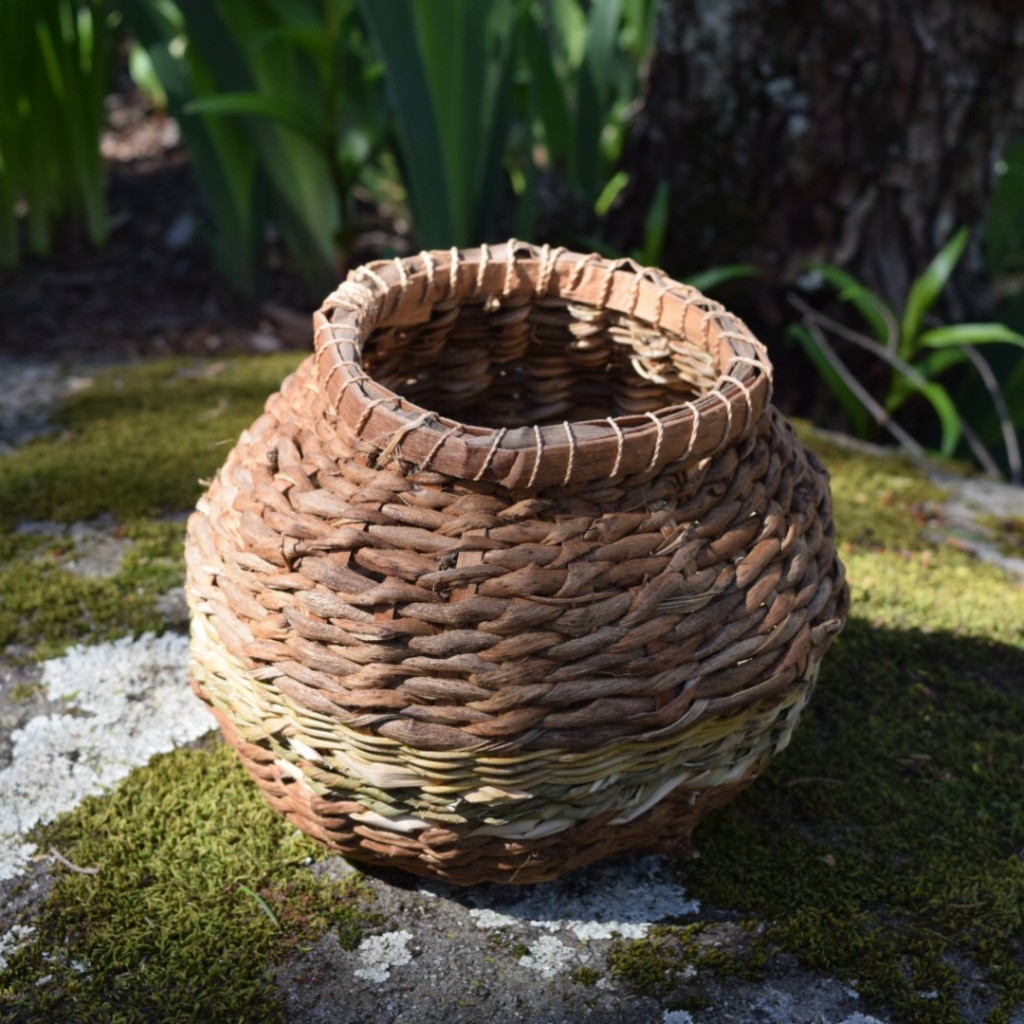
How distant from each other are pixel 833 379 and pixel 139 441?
1.44m

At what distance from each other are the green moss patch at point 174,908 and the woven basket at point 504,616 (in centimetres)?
10

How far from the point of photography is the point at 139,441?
7.45 ft

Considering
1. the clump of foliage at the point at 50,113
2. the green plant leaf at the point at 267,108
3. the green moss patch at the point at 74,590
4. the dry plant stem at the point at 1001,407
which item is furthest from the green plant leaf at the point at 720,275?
the clump of foliage at the point at 50,113

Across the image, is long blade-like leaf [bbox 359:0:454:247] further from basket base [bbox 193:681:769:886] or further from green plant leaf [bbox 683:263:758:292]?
basket base [bbox 193:681:769:886]

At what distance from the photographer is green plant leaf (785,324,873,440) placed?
2.44m

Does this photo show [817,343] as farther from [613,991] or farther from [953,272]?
[613,991]

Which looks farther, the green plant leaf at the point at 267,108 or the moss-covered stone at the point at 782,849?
the green plant leaf at the point at 267,108

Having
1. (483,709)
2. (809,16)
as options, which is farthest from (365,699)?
(809,16)

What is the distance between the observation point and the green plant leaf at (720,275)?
2406 mm

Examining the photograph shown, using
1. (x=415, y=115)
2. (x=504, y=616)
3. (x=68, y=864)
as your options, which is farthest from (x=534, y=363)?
(x=415, y=115)

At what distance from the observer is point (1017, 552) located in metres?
2.09

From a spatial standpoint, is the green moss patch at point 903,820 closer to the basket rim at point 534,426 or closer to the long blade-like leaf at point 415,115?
the basket rim at point 534,426

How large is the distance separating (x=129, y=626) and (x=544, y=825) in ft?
2.79

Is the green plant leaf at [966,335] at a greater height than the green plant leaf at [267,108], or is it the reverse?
the green plant leaf at [267,108]
